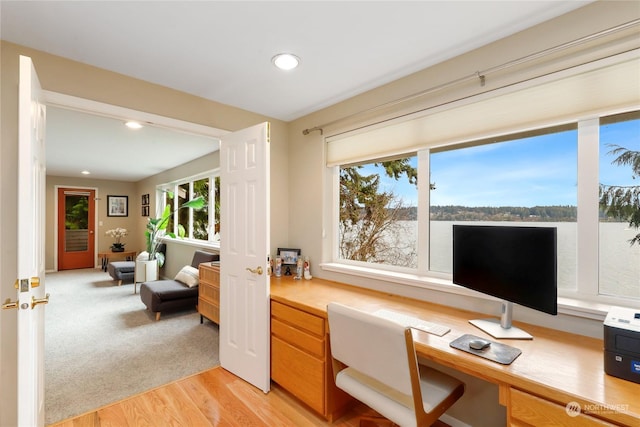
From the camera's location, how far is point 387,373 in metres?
1.37

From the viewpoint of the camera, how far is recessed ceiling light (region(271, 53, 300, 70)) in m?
1.96

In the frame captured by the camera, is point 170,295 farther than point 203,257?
No

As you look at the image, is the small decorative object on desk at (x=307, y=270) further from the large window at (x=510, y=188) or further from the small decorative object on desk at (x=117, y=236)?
the small decorative object on desk at (x=117, y=236)

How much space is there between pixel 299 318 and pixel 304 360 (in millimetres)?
281

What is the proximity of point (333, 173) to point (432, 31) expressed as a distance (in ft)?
4.82

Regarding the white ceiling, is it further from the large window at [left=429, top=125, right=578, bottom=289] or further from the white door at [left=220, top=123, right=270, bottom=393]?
the large window at [left=429, top=125, right=578, bottom=289]

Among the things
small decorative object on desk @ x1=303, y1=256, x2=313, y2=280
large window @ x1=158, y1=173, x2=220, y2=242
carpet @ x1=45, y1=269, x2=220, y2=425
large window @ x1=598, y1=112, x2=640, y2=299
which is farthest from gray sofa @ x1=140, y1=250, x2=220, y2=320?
large window @ x1=598, y1=112, x2=640, y2=299

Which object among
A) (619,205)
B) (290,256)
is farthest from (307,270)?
(619,205)

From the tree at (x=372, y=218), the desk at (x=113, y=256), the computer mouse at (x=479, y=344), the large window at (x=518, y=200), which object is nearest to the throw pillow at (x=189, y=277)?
the tree at (x=372, y=218)

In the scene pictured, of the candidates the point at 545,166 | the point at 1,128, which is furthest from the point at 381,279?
the point at 1,128

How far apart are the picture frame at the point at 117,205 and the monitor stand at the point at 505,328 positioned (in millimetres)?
9474

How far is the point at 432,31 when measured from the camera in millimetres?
1718

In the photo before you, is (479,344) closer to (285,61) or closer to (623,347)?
(623,347)

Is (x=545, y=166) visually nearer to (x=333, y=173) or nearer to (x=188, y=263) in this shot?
(x=333, y=173)
